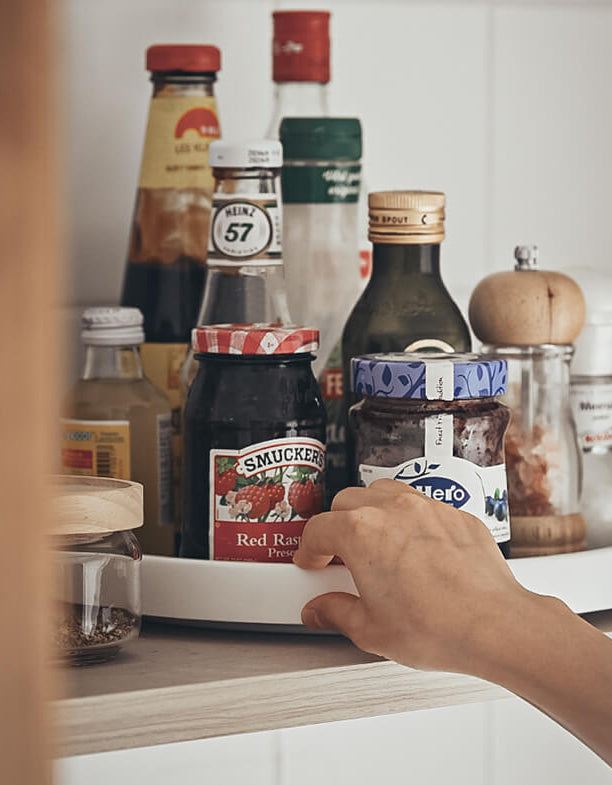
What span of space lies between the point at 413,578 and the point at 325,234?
0.29 meters

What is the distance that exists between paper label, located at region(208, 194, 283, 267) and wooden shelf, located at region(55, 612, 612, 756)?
21 cm

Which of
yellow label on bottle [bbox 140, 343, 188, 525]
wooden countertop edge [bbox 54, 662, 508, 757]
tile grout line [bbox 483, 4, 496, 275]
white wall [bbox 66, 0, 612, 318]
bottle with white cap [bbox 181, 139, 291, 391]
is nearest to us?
wooden countertop edge [bbox 54, 662, 508, 757]

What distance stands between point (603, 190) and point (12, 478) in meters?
0.98

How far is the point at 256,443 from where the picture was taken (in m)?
0.58

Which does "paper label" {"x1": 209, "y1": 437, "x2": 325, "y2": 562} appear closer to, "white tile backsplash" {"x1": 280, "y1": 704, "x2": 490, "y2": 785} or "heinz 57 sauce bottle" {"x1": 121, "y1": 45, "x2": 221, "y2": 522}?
"heinz 57 sauce bottle" {"x1": 121, "y1": 45, "x2": 221, "y2": 522}

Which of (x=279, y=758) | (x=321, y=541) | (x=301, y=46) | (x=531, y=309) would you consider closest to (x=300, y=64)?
(x=301, y=46)

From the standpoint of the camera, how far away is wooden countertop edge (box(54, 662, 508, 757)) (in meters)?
0.49

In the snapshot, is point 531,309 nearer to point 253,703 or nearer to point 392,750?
point 253,703

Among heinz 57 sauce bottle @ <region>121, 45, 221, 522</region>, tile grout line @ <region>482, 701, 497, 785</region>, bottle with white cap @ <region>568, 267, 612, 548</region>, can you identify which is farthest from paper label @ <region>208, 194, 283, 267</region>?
tile grout line @ <region>482, 701, 497, 785</region>

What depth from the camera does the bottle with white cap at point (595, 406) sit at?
688mm

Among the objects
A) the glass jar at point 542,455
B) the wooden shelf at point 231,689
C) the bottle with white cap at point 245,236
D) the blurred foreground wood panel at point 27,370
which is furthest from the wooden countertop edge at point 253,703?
the blurred foreground wood panel at point 27,370

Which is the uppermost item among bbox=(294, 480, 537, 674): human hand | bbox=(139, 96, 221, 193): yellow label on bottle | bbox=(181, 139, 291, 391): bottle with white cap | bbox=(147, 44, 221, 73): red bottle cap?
bbox=(147, 44, 221, 73): red bottle cap

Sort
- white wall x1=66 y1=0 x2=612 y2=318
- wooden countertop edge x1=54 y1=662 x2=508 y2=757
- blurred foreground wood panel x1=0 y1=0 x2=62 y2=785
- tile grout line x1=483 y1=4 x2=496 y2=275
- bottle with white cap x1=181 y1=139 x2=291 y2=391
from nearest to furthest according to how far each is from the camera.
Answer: blurred foreground wood panel x1=0 y1=0 x2=62 y2=785, wooden countertop edge x1=54 y1=662 x2=508 y2=757, bottle with white cap x1=181 y1=139 x2=291 y2=391, white wall x1=66 y1=0 x2=612 y2=318, tile grout line x1=483 y1=4 x2=496 y2=275

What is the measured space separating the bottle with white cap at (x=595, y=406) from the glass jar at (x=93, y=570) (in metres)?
0.28
